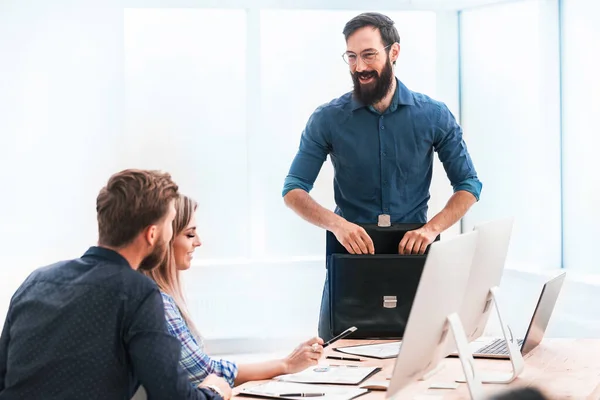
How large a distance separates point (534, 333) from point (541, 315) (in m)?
0.07

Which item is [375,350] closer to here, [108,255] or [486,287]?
[486,287]

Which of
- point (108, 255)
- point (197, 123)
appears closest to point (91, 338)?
point (108, 255)

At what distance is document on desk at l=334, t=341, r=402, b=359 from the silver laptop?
0.26m

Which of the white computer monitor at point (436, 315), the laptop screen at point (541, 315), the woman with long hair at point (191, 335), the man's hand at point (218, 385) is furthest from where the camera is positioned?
the laptop screen at point (541, 315)

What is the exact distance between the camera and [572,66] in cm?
496

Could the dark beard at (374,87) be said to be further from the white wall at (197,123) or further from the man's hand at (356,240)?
the white wall at (197,123)

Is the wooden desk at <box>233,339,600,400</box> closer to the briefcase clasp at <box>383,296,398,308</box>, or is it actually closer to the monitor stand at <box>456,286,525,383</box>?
the monitor stand at <box>456,286,525,383</box>

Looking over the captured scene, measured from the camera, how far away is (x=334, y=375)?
2.44 m

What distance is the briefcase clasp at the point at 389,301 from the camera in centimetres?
297

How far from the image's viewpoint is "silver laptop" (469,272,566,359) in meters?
2.70

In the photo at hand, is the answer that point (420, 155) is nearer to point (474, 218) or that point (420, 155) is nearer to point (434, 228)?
point (434, 228)

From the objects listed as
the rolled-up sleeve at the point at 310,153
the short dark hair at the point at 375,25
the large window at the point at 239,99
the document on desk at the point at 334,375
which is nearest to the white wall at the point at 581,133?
the large window at the point at 239,99

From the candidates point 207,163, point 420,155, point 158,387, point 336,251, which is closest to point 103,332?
point 158,387

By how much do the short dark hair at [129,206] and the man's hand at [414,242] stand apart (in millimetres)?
1153
